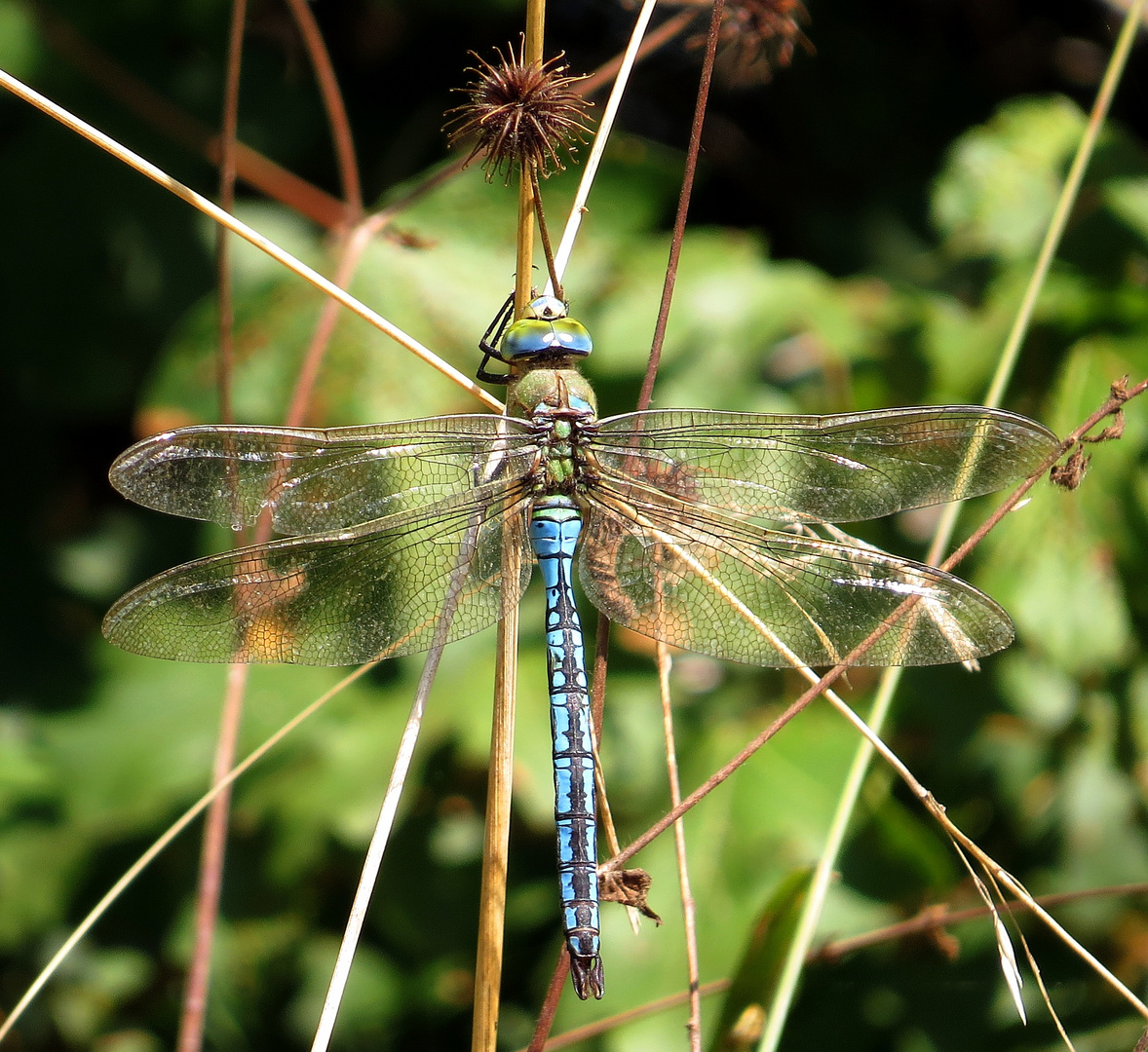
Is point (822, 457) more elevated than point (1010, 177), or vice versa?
point (1010, 177)

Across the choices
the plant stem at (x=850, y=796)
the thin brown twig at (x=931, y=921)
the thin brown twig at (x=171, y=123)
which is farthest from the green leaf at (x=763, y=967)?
the thin brown twig at (x=171, y=123)

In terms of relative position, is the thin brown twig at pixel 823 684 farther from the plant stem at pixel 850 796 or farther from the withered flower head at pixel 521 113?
the withered flower head at pixel 521 113

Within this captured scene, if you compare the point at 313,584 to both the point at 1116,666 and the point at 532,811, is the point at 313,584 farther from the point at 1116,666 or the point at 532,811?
the point at 1116,666

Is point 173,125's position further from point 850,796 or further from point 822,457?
point 850,796

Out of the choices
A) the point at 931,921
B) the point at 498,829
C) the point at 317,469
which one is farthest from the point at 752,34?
Answer: the point at 931,921

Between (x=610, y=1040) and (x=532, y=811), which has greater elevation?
(x=532, y=811)

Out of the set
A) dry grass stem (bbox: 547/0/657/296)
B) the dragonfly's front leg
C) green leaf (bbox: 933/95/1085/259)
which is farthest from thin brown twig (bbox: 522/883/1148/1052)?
green leaf (bbox: 933/95/1085/259)

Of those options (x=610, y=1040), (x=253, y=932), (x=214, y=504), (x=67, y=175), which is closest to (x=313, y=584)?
(x=214, y=504)
